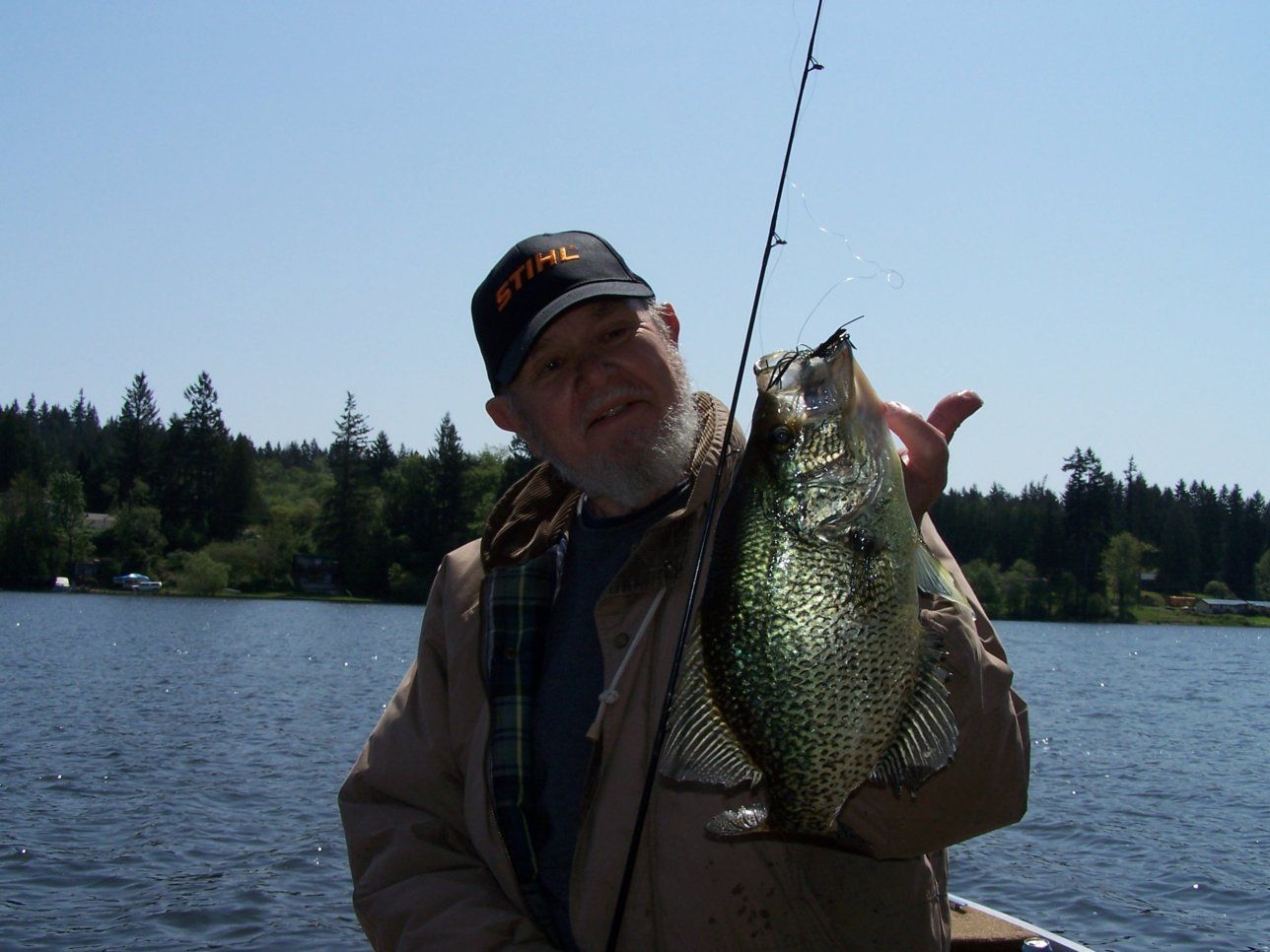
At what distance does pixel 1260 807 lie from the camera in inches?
699

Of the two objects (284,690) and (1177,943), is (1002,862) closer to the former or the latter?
(1177,943)

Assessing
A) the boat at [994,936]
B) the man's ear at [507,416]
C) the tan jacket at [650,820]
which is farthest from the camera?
the boat at [994,936]

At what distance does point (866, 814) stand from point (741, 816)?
25 centimetres

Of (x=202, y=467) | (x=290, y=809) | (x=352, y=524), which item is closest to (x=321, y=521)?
(x=352, y=524)

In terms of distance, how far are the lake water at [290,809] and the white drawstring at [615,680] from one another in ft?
28.6

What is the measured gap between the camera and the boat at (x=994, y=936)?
18.9 feet

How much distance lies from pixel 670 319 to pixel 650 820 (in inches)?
60.8

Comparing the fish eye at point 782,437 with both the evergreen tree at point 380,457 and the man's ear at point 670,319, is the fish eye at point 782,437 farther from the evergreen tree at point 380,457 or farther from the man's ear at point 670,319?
the evergreen tree at point 380,457

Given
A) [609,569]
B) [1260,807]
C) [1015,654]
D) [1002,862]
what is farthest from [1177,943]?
[1015,654]

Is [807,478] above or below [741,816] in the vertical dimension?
above

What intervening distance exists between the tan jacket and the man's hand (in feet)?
0.75

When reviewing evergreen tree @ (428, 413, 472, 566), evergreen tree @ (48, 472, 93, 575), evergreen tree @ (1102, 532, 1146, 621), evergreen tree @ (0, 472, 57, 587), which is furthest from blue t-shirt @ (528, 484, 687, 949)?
evergreen tree @ (1102, 532, 1146, 621)

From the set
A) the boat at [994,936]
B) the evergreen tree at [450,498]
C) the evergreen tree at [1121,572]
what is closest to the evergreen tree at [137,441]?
the evergreen tree at [450,498]

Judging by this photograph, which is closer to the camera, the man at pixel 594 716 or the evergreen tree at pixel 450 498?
the man at pixel 594 716
